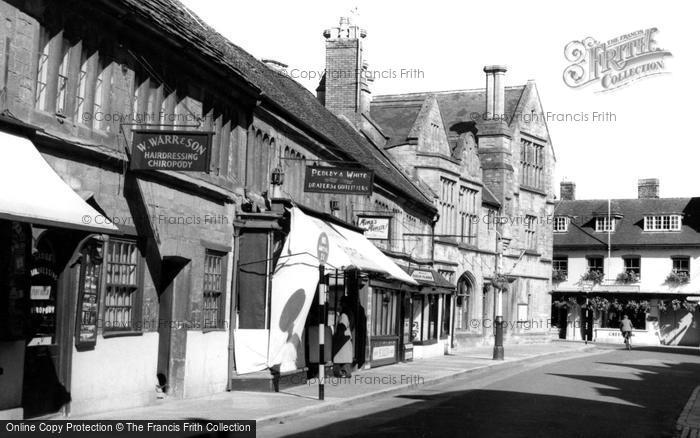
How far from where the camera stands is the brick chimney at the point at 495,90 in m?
51.2

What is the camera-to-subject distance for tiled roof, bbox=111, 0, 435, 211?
15.8 m

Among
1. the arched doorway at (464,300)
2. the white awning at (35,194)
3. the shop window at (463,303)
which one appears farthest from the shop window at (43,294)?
the shop window at (463,303)

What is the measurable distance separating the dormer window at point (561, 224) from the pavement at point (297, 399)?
140ft

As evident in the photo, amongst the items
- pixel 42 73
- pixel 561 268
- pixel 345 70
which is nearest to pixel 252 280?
pixel 42 73

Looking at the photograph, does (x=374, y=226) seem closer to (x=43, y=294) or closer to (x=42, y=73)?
(x=43, y=294)

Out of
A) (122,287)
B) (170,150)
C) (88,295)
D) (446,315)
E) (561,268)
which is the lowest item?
(446,315)

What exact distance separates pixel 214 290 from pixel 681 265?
52.6m

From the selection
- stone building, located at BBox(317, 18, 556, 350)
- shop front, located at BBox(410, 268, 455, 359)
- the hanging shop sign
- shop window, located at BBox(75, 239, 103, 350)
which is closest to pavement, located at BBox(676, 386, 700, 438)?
shop window, located at BBox(75, 239, 103, 350)

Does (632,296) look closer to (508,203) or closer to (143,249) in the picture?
(508,203)

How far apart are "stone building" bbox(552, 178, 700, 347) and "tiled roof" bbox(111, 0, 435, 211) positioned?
29.8 metres

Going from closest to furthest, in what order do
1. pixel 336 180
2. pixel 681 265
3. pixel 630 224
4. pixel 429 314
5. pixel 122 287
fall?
1. pixel 122 287
2. pixel 336 180
3. pixel 429 314
4. pixel 681 265
5. pixel 630 224

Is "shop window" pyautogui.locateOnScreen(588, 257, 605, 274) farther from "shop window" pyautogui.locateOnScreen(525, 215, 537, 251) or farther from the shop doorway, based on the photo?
"shop window" pyautogui.locateOnScreen(525, 215, 537, 251)

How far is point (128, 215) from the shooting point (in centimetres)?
1484

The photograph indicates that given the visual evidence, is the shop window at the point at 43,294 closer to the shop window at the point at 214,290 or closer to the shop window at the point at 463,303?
the shop window at the point at 214,290
